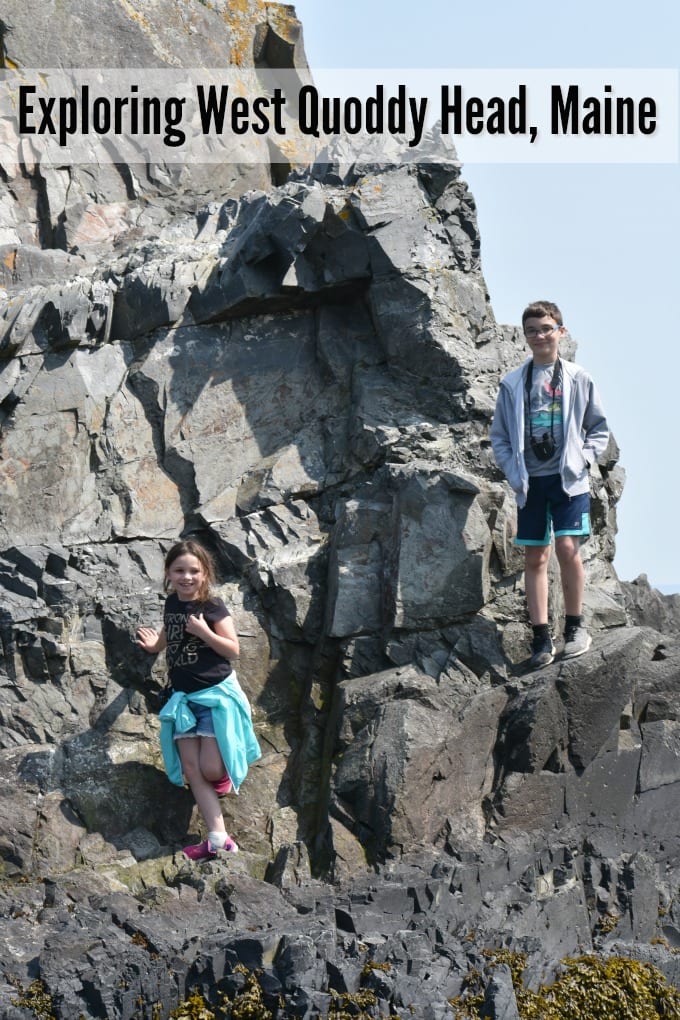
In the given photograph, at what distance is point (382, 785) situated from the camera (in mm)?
10766

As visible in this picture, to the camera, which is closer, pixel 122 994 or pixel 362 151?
pixel 122 994

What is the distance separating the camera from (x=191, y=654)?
11.0m

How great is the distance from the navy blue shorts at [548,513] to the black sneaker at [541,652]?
95 cm

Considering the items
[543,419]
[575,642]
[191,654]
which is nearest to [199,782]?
[191,654]

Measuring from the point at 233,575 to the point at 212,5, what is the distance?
11301mm

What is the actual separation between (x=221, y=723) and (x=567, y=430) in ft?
14.4

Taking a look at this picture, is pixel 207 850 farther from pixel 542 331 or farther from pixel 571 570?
pixel 542 331

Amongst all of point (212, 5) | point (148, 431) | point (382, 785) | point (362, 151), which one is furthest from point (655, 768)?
point (212, 5)

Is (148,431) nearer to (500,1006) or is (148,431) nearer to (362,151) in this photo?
(362,151)

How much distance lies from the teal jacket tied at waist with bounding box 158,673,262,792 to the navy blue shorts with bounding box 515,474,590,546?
3222 millimetres

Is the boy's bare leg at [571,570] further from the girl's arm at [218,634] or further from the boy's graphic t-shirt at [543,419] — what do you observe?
the girl's arm at [218,634]

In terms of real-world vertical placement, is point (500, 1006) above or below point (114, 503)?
below

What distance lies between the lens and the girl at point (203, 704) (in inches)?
424

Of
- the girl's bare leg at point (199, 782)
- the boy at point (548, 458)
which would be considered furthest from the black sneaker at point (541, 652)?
the girl's bare leg at point (199, 782)
